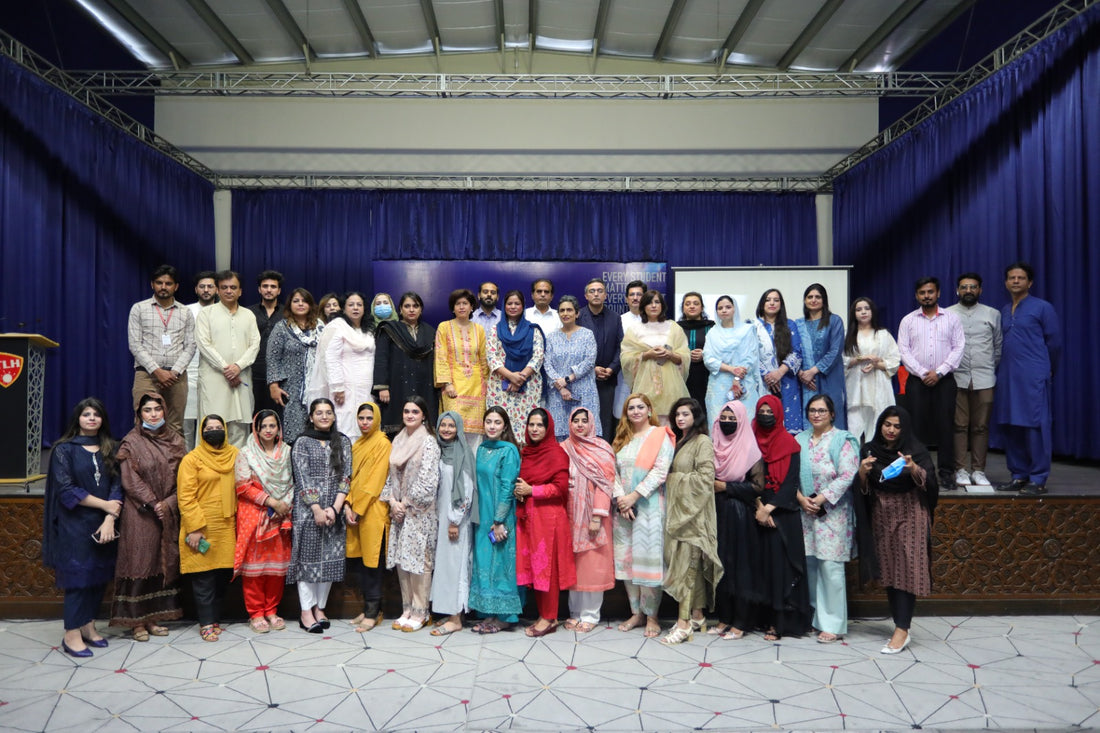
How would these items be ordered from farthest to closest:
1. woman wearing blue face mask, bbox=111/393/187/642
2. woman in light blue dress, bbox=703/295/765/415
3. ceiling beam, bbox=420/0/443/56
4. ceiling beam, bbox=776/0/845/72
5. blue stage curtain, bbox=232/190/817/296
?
1. blue stage curtain, bbox=232/190/817/296
2. ceiling beam, bbox=420/0/443/56
3. ceiling beam, bbox=776/0/845/72
4. woman in light blue dress, bbox=703/295/765/415
5. woman wearing blue face mask, bbox=111/393/187/642

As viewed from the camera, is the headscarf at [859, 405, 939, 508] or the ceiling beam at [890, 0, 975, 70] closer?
the headscarf at [859, 405, 939, 508]

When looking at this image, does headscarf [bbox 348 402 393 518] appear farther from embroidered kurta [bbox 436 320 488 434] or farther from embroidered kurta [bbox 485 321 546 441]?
embroidered kurta [bbox 485 321 546 441]

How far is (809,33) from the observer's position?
28.2 feet

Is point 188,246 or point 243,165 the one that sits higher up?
point 243,165

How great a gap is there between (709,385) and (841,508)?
4.45ft

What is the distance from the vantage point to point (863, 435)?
15.2 ft

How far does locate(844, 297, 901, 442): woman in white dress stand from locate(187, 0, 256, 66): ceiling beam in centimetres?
709

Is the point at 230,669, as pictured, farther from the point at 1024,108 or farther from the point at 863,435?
the point at 1024,108

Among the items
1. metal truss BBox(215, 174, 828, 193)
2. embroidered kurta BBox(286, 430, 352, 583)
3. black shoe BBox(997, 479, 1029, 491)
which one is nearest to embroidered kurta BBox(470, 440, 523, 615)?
embroidered kurta BBox(286, 430, 352, 583)

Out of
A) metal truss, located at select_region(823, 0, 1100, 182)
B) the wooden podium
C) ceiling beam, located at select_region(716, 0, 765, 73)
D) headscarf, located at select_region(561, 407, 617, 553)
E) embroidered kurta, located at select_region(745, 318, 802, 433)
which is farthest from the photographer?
ceiling beam, located at select_region(716, 0, 765, 73)

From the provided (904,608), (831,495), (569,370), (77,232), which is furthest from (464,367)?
(77,232)

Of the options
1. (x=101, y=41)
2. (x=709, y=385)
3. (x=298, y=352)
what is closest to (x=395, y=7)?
(x=101, y=41)

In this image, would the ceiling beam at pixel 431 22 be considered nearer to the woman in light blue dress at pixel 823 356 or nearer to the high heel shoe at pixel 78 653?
the woman in light blue dress at pixel 823 356

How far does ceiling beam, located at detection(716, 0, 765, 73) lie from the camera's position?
26.7 ft
